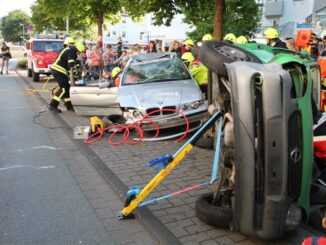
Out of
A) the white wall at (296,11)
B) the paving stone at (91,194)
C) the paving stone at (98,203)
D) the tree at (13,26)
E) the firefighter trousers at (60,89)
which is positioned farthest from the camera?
the tree at (13,26)

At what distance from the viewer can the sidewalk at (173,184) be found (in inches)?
147

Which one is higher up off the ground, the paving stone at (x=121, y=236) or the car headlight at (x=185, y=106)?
the car headlight at (x=185, y=106)

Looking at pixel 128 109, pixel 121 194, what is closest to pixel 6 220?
pixel 121 194

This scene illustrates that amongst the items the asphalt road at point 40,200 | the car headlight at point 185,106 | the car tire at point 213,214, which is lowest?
the asphalt road at point 40,200

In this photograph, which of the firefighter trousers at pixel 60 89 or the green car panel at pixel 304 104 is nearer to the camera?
the green car panel at pixel 304 104

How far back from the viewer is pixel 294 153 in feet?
10.6

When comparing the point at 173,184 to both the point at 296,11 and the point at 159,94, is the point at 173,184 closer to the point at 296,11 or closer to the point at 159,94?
the point at 159,94

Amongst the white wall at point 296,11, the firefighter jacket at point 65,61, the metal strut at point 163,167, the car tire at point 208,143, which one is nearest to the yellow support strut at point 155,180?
the metal strut at point 163,167

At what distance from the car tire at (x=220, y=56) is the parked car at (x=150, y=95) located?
366 cm

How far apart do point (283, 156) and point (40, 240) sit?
88.9 inches

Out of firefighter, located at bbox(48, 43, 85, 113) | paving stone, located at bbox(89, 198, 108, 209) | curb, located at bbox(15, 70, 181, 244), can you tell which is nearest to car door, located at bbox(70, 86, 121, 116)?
curb, located at bbox(15, 70, 181, 244)

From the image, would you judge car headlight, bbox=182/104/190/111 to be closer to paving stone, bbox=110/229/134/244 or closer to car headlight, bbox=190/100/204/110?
car headlight, bbox=190/100/204/110

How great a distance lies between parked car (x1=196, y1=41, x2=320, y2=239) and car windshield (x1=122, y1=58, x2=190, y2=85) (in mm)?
5267

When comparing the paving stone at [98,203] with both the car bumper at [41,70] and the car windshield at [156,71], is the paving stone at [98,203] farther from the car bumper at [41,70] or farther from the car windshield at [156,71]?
the car bumper at [41,70]
